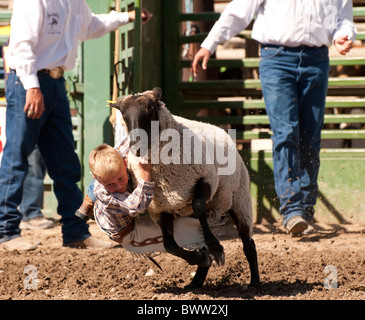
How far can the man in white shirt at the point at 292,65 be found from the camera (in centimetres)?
555

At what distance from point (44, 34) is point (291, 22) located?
1.91m

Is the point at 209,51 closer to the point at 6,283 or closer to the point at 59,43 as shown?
the point at 59,43

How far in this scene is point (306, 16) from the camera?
5551 mm

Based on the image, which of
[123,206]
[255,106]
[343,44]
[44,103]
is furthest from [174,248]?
[255,106]

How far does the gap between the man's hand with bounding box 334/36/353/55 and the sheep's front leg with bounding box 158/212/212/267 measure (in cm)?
212

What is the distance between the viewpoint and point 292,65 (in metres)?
5.62

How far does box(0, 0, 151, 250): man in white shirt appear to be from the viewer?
5125mm

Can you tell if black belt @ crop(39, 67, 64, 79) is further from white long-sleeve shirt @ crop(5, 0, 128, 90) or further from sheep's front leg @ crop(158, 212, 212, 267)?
sheep's front leg @ crop(158, 212, 212, 267)

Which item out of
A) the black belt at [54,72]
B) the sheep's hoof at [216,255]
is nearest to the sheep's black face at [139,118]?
the sheep's hoof at [216,255]

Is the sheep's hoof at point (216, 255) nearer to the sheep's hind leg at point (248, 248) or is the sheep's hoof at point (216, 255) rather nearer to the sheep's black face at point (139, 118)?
the sheep's hind leg at point (248, 248)

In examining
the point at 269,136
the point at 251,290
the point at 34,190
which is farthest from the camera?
the point at 34,190

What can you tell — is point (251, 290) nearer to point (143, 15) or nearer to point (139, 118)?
point (139, 118)

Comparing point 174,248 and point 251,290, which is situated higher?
point 174,248

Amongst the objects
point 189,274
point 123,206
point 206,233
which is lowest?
point 189,274
